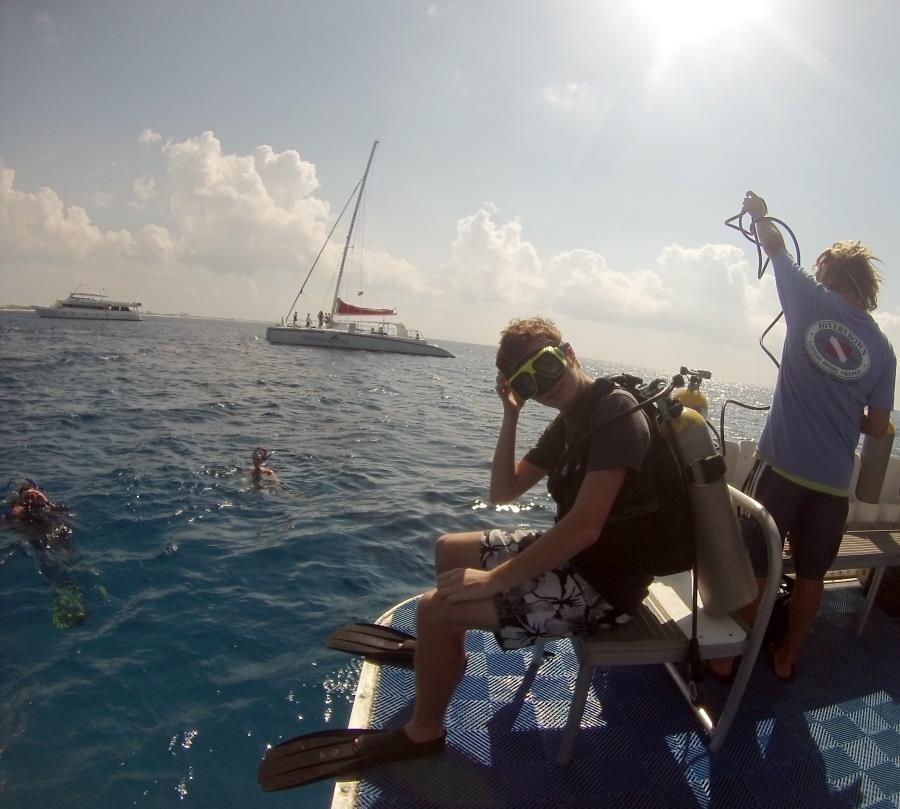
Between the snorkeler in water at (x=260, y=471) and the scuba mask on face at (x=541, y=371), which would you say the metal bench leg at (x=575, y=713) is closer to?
the scuba mask on face at (x=541, y=371)

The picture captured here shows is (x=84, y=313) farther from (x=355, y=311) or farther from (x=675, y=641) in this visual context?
(x=675, y=641)

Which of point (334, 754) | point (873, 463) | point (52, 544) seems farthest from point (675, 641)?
point (52, 544)

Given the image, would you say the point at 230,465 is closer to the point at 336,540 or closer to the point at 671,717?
the point at 336,540

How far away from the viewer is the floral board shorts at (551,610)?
2.35 metres

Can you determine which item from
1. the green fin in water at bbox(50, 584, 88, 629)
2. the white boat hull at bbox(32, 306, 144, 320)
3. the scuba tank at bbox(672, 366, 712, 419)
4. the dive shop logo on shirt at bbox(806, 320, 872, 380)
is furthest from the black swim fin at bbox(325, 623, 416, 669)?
the white boat hull at bbox(32, 306, 144, 320)

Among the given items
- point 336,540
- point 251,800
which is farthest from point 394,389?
point 251,800

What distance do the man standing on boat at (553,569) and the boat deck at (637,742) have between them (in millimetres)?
251

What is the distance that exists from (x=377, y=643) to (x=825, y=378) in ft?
9.65

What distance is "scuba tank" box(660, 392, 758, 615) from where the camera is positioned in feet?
7.82

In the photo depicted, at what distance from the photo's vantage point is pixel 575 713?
8.05 feet

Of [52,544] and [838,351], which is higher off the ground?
[838,351]

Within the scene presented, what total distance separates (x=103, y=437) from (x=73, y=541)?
20.8 feet

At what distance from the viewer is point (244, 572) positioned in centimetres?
597

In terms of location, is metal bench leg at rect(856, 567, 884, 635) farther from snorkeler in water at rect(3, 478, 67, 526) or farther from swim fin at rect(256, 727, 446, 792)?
snorkeler in water at rect(3, 478, 67, 526)
